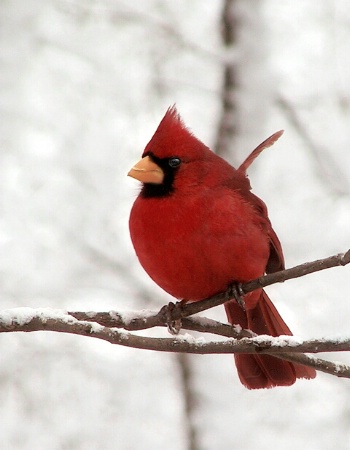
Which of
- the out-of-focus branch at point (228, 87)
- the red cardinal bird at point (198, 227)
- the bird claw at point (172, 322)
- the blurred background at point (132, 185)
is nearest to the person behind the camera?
the bird claw at point (172, 322)

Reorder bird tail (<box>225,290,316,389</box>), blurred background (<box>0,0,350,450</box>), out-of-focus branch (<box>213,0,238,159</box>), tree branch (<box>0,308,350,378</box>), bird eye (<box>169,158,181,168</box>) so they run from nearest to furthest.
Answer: tree branch (<box>0,308,350,378</box>), bird eye (<box>169,158,181,168</box>), bird tail (<box>225,290,316,389</box>), blurred background (<box>0,0,350,450</box>), out-of-focus branch (<box>213,0,238,159</box>)

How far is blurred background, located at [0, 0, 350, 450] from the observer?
13.3 feet

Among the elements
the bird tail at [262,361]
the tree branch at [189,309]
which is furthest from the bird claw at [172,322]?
the bird tail at [262,361]

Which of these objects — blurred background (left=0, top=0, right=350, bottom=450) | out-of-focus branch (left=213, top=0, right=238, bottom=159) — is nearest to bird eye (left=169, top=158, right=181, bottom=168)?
blurred background (left=0, top=0, right=350, bottom=450)

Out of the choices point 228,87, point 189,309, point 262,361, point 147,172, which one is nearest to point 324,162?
point 228,87

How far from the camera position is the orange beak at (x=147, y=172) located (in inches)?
101

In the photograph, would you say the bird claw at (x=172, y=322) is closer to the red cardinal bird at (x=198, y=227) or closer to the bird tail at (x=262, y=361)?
the red cardinal bird at (x=198, y=227)

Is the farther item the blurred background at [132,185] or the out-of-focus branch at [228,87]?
the out-of-focus branch at [228,87]

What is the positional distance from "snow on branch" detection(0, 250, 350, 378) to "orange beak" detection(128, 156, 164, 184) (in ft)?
1.54

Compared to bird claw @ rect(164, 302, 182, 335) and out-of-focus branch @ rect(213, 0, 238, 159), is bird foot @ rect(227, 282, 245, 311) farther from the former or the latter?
out-of-focus branch @ rect(213, 0, 238, 159)

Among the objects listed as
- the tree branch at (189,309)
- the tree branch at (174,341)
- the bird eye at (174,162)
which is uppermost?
the bird eye at (174,162)

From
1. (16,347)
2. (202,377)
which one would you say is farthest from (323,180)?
(16,347)

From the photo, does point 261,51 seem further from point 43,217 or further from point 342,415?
point 342,415

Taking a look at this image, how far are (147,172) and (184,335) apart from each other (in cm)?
65
